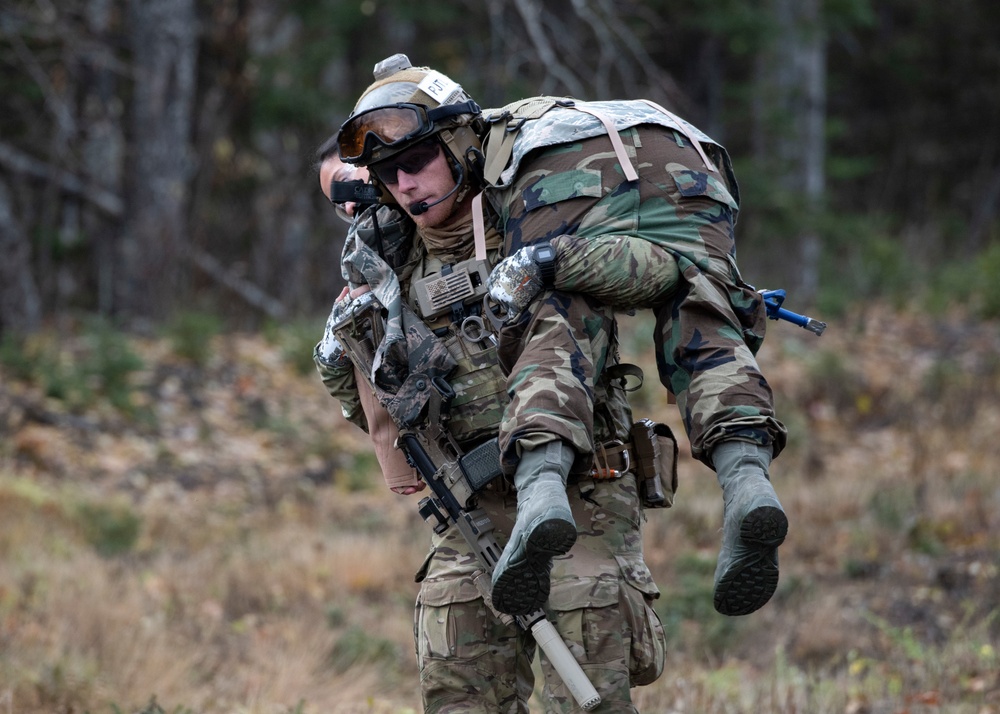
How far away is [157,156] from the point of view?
12.4 meters

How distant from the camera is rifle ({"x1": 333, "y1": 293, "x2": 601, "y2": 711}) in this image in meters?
2.87

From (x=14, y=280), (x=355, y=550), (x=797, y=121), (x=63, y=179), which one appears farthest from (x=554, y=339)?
(x=797, y=121)

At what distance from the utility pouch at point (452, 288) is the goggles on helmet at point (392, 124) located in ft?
1.15

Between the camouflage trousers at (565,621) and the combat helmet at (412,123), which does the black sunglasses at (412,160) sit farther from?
the camouflage trousers at (565,621)

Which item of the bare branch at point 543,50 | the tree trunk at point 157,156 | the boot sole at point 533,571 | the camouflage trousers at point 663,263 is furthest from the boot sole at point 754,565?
the tree trunk at point 157,156

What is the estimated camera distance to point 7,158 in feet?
40.9

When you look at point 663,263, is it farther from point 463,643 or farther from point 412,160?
point 463,643

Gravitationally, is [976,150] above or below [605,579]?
above

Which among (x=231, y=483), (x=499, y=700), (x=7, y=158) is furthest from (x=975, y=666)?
(x=7, y=158)

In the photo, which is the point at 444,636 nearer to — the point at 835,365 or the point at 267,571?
the point at 267,571

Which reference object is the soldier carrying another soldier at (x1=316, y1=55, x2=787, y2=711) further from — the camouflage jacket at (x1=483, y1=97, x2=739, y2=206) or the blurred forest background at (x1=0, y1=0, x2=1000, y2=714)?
the blurred forest background at (x1=0, y1=0, x2=1000, y2=714)

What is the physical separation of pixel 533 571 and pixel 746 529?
45cm

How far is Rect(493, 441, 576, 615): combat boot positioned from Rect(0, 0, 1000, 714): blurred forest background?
2.09 meters

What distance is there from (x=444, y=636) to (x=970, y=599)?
433 cm
